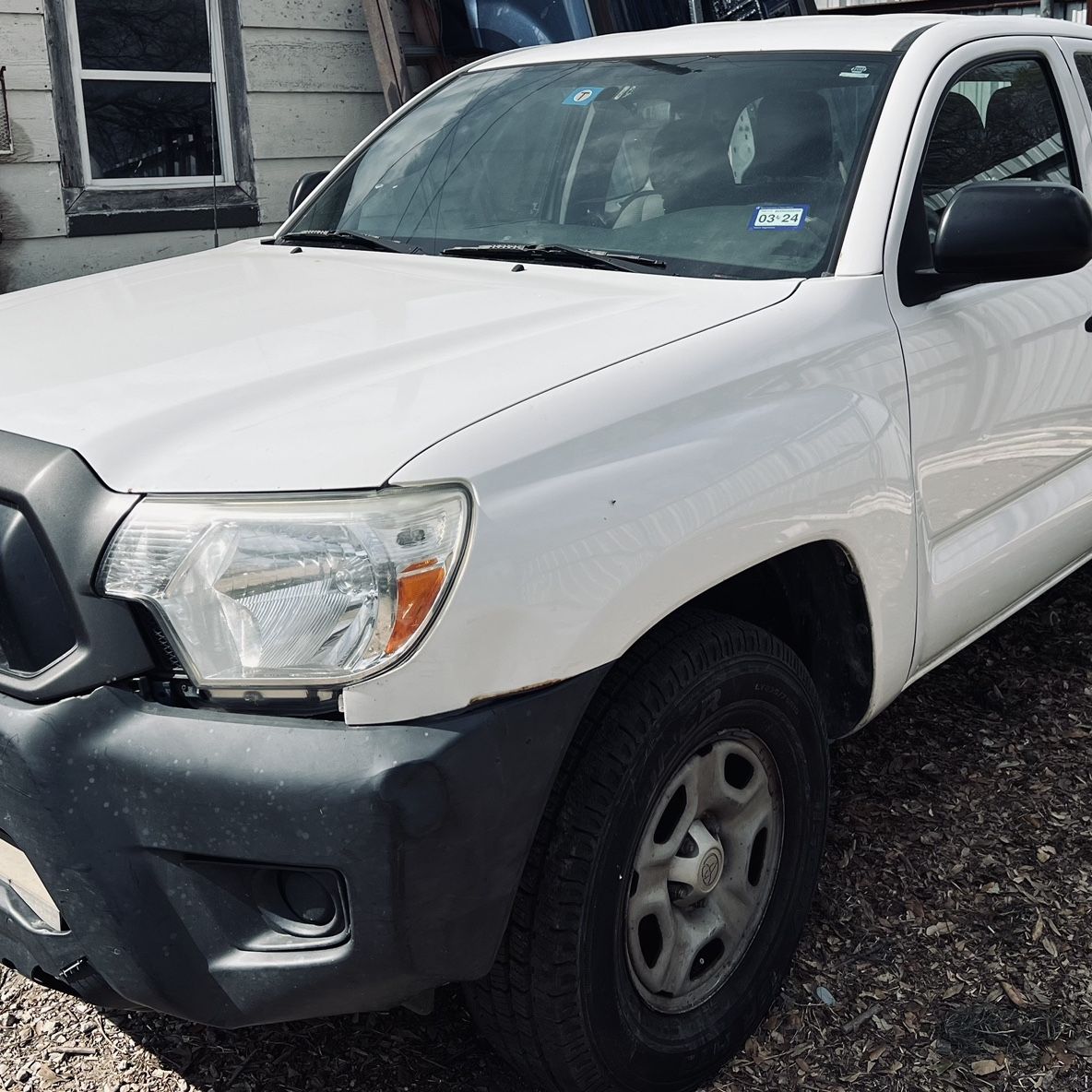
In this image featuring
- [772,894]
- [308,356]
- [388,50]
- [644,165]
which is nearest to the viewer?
[308,356]

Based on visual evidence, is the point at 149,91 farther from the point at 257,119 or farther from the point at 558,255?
the point at 558,255

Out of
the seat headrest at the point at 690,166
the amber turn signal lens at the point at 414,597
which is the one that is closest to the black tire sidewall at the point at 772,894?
the amber turn signal lens at the point at 414,597

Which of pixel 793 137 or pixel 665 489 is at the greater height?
pixel 793 137

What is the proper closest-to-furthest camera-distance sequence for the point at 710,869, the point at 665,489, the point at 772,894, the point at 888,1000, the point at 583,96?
the point at 665,489
the point at 710,869
the point at 772,894
the point at 888,1000
the point at 583,96

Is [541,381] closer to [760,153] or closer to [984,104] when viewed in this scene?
[760,153]

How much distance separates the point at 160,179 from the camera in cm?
625

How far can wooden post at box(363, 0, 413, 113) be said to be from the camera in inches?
259

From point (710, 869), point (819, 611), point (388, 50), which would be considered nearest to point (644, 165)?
point (819, 611)

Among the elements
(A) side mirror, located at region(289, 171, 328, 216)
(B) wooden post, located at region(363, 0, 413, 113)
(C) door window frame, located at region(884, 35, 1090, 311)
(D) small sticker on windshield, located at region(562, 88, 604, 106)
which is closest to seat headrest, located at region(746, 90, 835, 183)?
(C) door window frame, located at region(884, 35, 1090, 311)

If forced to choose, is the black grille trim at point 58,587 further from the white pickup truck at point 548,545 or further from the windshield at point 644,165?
the windshield at point 644,165

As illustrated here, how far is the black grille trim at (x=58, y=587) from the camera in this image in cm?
168

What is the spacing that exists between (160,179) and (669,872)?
515 centimetres

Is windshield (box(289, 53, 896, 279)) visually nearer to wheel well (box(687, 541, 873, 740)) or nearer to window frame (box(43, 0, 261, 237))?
wheel well (box(687, 541, 873, 740))

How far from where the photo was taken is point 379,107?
22.8 ft
